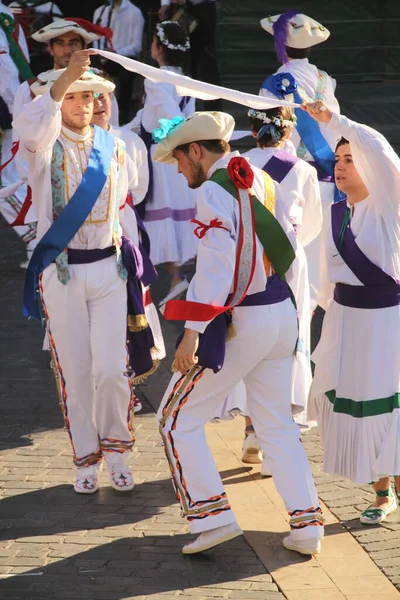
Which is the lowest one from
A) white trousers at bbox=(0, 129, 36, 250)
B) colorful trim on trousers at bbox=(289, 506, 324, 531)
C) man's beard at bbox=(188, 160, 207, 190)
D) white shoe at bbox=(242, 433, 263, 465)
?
white shoe at bbox=(242, 433, 263, 465)

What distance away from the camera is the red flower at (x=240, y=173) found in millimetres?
5012

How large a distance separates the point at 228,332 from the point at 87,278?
1.06m

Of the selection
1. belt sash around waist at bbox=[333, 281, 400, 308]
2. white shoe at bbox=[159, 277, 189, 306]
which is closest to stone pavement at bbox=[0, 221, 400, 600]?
belt sash around waist at bbox=[333, 281, 400, 308]

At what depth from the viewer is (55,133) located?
5.62m

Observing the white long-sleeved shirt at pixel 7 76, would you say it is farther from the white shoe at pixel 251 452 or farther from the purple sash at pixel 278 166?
the white shoe at pixel 251 452

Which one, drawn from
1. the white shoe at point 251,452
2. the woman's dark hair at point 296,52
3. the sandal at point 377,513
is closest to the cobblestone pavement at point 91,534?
the white shoe at point 251,452

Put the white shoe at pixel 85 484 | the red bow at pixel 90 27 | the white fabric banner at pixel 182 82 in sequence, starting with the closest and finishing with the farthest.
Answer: the white fabric banner at pixel 182 82, the white shoe at pixel 85 484, the red bow at pixel 90 27

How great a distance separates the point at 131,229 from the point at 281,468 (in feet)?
6.09

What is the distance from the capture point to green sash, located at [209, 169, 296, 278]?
16.5 ft

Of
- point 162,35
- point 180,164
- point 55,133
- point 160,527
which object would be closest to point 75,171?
point 55,133

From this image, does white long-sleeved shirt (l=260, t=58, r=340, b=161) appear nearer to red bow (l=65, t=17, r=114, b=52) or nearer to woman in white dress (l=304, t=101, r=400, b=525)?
red bow (l=65, t=17, r=114, b=52)

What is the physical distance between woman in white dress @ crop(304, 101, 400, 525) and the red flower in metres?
0.59

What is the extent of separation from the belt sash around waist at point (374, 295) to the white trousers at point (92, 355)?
3.92 ft

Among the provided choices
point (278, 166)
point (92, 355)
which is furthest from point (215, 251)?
point (278, 166)
